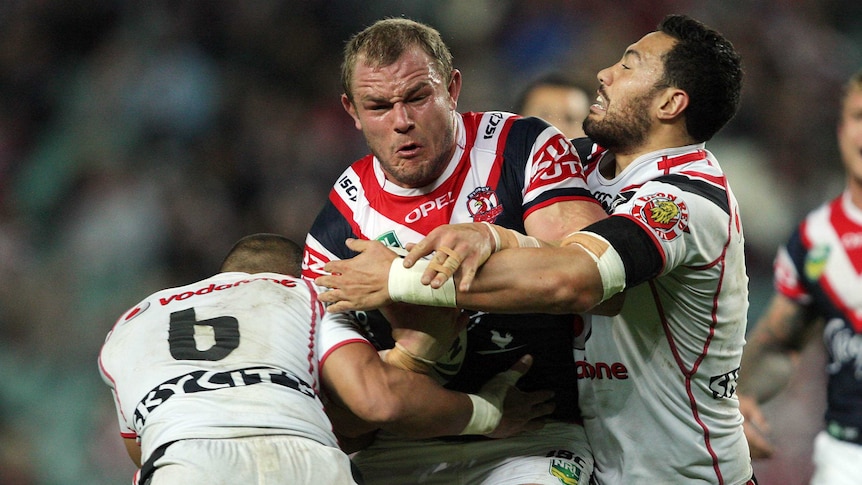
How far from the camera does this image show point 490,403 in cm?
395

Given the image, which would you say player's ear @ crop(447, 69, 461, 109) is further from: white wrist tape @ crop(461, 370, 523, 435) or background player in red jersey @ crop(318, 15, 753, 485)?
white wrist tape @ crop(461, 370, 523, 435)

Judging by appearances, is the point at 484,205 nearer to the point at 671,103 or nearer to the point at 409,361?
the point at 409,361

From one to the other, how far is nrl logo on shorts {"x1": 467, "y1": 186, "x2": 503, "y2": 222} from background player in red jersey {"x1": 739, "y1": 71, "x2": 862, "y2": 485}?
2.37 metres

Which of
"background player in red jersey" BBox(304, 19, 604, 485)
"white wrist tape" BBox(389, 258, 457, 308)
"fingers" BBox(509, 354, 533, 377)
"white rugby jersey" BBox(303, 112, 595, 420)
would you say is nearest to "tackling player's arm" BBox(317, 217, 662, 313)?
"white wrist tape" BBox(389, 258, 457, 308)

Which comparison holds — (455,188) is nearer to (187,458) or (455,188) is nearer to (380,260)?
(380,260)

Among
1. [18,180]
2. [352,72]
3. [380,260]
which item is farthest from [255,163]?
[380,260]

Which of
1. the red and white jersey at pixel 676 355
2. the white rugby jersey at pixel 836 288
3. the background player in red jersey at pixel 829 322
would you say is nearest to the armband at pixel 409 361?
the red and white jersey at pixel 676 355

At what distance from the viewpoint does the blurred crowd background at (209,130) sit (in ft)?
25.6

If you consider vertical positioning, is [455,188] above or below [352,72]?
below

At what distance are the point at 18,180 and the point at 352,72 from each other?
520 cm

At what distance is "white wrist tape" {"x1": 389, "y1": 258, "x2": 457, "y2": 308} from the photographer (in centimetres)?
341

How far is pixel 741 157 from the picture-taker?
26.7 feet

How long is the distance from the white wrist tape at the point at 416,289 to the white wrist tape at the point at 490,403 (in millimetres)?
597

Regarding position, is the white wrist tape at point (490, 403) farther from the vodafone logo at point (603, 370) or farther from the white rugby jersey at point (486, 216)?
the vodafone logo at point (603, 370)
